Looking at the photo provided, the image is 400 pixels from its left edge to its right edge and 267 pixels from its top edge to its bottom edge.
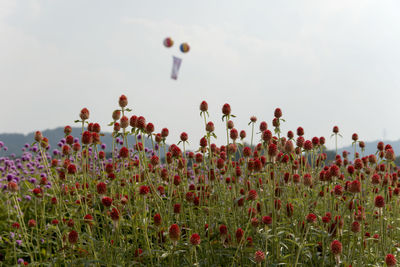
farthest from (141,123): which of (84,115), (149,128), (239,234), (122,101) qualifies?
(239,234)

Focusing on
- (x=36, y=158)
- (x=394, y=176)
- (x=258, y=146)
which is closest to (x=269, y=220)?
(x=258, y=146)

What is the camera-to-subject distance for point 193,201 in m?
4.64

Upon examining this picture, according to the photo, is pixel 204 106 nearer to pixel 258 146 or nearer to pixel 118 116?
pixel 118 116

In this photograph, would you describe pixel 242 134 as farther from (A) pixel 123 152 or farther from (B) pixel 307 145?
(A) pixel 123 152

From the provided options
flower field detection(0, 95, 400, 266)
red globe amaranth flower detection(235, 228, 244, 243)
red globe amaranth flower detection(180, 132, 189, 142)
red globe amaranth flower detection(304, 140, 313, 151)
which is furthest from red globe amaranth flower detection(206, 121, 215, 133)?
red globe amaranth flower detection(235, 228, 244, 243)

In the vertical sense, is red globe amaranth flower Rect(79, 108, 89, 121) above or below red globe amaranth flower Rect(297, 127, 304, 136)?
above

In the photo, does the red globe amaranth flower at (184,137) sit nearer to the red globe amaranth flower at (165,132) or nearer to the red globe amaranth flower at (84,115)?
the red globe amaranth flower at (165,132)

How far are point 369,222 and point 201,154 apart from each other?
251 cm

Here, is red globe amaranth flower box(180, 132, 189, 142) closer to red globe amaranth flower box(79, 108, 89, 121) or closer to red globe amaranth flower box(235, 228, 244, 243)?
red globe amaranth flower box(79, 108, 89, 121)

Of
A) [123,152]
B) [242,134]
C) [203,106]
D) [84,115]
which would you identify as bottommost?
[123,152]

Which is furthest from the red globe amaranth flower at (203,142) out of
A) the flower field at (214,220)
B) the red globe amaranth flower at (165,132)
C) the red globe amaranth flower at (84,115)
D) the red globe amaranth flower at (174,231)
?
the red globe amaranth flower at (174,231)

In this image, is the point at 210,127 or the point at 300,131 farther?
the point at 300,131

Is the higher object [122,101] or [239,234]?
[122,101]

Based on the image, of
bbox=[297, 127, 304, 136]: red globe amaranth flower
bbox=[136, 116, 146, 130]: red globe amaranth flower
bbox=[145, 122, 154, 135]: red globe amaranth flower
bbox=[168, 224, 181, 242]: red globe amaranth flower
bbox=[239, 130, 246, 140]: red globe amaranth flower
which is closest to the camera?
bbox=[168, 224, 181, 242]: red globe amaranth flower
